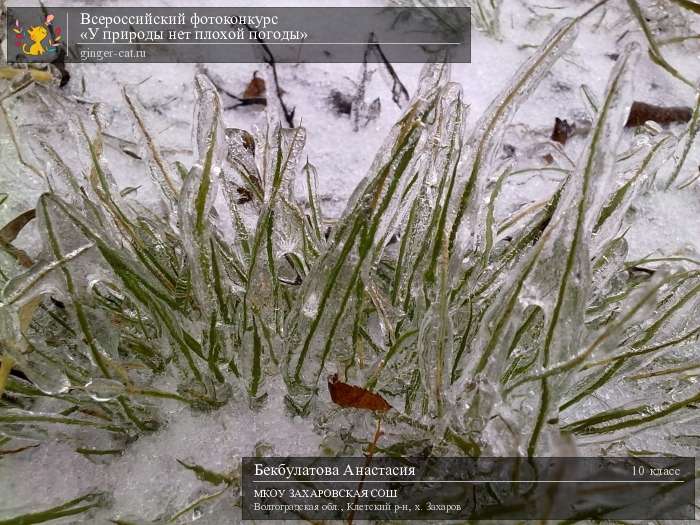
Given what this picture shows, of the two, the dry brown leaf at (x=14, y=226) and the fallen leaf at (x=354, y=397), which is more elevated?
the dry brown leaf at (x=14, y=226)

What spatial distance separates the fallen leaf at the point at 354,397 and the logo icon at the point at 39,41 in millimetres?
1067

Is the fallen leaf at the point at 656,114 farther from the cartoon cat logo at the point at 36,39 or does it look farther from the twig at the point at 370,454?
the cartoon cat logo at the point at 36,39

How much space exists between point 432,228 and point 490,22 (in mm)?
982

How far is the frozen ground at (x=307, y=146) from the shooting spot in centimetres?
77

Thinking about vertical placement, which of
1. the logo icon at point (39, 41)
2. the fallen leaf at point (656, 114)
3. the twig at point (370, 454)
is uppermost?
the fallen leaf at point (656, 114)

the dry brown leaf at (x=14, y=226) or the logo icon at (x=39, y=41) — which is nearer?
the dry brown leaf at (x=14, y=226)

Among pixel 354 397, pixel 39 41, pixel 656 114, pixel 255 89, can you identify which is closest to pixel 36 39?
pixel 39 41

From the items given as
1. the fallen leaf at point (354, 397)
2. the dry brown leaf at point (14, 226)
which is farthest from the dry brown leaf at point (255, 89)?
the fallen leaf at point (354, 397)

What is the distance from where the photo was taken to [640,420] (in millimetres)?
700

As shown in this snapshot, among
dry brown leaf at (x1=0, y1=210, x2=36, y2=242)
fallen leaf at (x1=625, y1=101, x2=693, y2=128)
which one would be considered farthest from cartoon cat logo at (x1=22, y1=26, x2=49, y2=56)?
fallen leaf at (x1=625, y1=101, x2=693, y2=128)

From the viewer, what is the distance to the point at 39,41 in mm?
1384

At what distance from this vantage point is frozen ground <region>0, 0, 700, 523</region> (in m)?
0.77

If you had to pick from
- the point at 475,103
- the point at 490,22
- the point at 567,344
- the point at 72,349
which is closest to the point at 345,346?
the point at 567,344

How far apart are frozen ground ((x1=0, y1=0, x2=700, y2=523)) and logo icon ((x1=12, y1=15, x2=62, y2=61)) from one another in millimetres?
62
